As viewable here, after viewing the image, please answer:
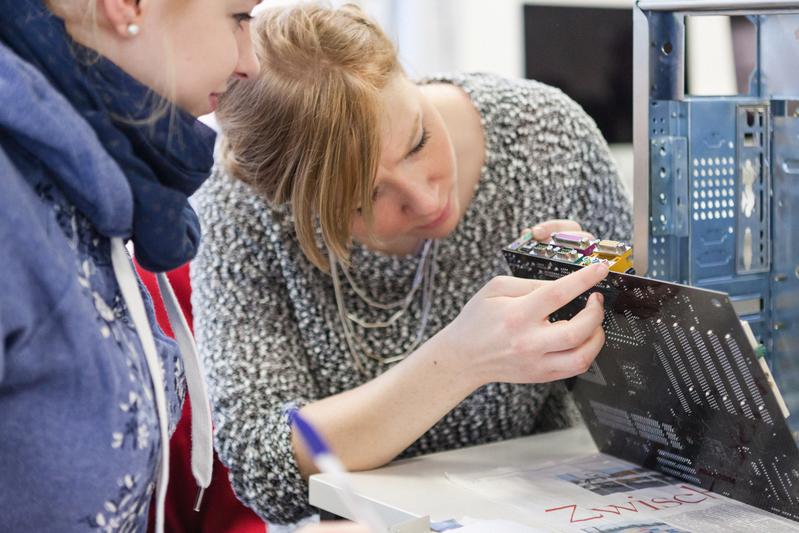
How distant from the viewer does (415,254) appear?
1.36m

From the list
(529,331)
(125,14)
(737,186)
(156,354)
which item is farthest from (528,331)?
(125,14)

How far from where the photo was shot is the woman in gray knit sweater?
3.64 ft

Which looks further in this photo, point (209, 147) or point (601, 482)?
point (601, 482)

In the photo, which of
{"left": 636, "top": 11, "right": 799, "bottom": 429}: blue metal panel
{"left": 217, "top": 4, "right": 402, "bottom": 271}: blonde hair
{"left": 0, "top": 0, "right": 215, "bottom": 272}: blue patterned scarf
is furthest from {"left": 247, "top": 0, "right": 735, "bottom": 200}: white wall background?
{"left": 0, "top": 0, "right": 215, "bottom": 272}: blue patterned scarf

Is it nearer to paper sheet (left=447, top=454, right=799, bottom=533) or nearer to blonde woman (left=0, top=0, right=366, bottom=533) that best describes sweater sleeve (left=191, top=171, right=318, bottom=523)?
paper sheet (left=447, top=454, right=799, bottom=533)

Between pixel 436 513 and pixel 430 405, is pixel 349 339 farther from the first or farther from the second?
pixel 436 513

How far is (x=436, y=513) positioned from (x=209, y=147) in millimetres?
416

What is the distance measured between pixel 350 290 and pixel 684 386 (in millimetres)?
524

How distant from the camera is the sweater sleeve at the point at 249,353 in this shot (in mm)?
1193

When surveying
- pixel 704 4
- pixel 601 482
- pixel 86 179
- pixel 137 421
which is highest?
pixel 704 4

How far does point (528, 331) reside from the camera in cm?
101

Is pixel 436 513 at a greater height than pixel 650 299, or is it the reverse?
pixel 650 299

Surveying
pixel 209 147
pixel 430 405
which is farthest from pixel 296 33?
pixel 430 405

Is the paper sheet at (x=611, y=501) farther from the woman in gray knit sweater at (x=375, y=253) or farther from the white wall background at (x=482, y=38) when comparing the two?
the white wall background at (x=482, y=38)
